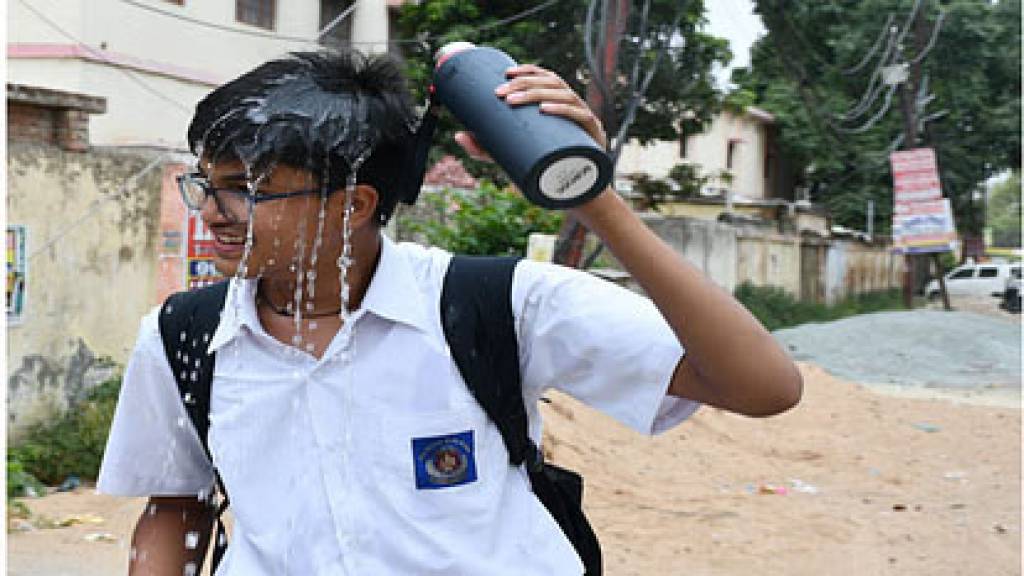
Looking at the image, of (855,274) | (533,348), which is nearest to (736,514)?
(533,348)

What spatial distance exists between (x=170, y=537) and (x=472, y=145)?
832 millimetres

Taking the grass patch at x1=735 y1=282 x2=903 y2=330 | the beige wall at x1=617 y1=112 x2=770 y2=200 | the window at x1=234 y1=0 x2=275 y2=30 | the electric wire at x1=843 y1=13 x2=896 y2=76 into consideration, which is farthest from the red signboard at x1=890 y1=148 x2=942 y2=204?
the window at x1=234 y1=0 x2=275 y2=30

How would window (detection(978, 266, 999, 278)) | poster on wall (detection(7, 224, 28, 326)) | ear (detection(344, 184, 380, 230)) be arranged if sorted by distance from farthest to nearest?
window (detection(978, 266, 999, 278)), poster on wall (detection(7, 224, 28, 326)), ear (detection(344, 184, 380, 230))

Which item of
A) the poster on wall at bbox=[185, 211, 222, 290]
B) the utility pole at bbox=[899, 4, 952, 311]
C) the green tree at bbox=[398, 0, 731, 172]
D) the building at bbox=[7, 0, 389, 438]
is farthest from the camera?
the utility pole at bbox=[899, 4, 952, 311]

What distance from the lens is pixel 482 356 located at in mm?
1508

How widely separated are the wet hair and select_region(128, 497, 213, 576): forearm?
58cm

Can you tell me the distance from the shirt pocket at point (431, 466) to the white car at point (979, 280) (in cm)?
2904

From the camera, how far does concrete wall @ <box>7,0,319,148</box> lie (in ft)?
35.3

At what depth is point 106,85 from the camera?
1133 cm

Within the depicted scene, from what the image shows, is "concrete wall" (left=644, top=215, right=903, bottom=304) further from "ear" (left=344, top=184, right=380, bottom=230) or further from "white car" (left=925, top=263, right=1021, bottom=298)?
"ear" (left=344, top=184, right=380, bottom=230)

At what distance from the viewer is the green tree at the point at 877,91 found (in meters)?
22.3

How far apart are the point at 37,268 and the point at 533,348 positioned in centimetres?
594

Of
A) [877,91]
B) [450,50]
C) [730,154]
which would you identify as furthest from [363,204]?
[730,154]

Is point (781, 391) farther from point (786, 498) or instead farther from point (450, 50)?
point (786, 498)
